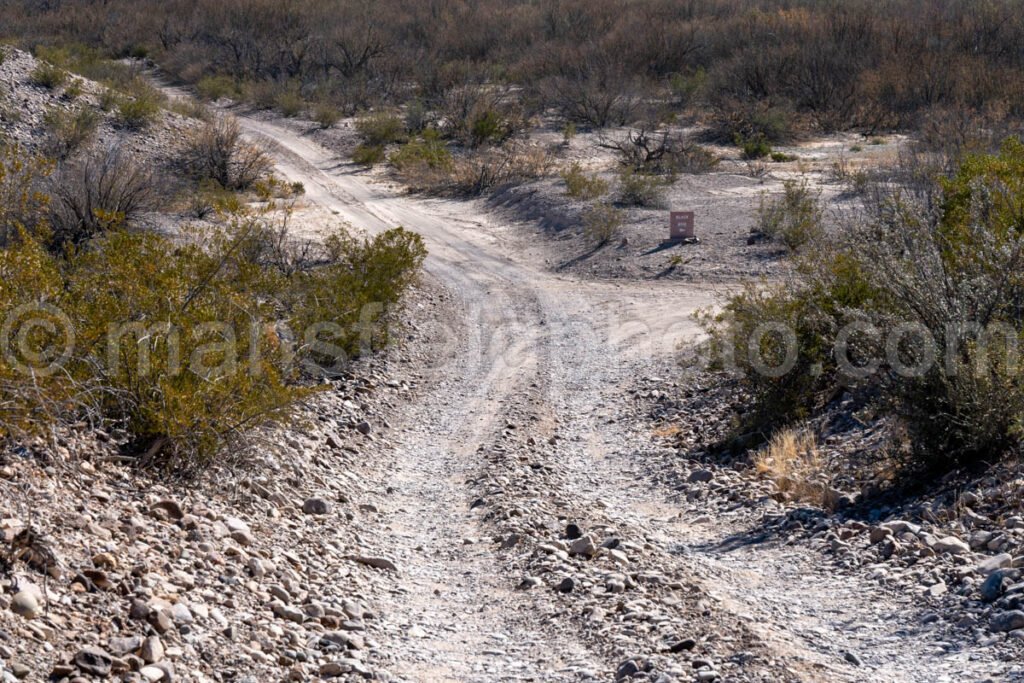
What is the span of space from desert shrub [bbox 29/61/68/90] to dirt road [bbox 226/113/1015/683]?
18156mm

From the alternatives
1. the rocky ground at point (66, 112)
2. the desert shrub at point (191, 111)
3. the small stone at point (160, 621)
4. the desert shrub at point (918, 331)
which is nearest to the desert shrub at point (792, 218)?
the desert shrub at point (918, 331)

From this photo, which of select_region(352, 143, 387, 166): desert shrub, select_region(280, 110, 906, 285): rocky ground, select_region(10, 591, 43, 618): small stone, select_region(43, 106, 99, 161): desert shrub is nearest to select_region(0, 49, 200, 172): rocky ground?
select_region(43, 106, 99, 161): desert shrub

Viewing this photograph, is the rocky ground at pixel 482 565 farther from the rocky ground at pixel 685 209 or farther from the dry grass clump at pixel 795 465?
the rocky ground at pixel 685 209

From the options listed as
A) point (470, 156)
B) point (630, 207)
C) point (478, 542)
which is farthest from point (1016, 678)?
point (470, 156)

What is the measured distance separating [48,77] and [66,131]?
3.49 m

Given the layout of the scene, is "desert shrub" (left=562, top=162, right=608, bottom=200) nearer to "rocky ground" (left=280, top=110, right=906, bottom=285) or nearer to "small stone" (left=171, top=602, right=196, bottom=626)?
"rocky ground" (left=280, top=110, right=906, bottom=285)

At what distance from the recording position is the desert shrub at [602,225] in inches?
824

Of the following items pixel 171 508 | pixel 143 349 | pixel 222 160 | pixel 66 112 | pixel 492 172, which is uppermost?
pixel 66 112

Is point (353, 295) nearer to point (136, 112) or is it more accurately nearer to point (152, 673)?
point (152, 673)

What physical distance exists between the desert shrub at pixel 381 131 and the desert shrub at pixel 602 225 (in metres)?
12.9

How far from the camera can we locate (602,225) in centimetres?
2102

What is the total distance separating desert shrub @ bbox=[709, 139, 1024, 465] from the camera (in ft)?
25.0

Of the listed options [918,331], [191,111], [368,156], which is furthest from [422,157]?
[918,331]

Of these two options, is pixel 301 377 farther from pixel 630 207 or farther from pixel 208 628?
pixel 630 207
